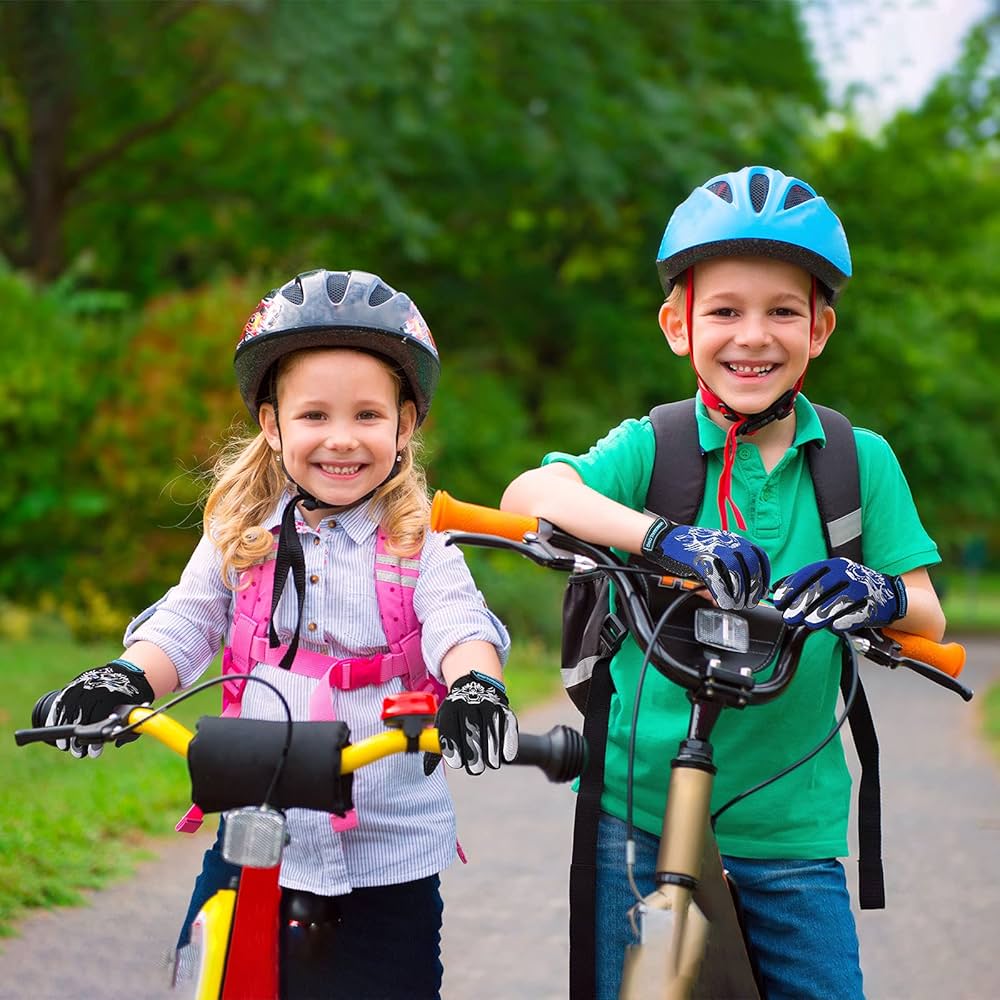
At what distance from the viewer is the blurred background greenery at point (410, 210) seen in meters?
13.4

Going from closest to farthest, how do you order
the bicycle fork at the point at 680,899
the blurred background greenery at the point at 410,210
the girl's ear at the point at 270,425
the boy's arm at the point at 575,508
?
the bicycle fork at the point at 680,899 < the boy's arm at the point at 575,508 < the girl's ear at the point at 270,425 < the blurred background greenery at the point at 410,210

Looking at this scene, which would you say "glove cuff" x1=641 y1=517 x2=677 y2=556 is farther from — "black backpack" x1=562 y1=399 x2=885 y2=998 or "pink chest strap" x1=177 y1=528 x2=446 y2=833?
"pink chest strap" x1=177 y1=528 x2=446 y2=833

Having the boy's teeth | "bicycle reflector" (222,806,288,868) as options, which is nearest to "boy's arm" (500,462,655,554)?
the boy's teeth

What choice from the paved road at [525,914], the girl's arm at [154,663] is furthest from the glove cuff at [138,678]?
the paved road at [525,914]

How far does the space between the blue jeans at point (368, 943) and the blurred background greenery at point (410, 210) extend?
9.03 meters

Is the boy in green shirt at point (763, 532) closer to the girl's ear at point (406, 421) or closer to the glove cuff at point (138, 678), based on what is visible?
the girl's ear at point (406, 421)

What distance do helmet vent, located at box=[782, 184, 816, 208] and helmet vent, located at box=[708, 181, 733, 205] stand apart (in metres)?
0.11

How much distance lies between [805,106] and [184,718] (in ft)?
50.8

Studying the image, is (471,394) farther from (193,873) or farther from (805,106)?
(193,873)

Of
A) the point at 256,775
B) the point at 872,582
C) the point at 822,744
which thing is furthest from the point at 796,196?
the point at 256,775

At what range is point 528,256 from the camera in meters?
21.8

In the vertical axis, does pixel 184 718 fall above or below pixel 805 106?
below

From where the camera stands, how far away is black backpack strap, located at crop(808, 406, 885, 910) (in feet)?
9.48

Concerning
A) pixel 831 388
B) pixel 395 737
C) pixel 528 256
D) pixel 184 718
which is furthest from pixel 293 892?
pixel 831 388
